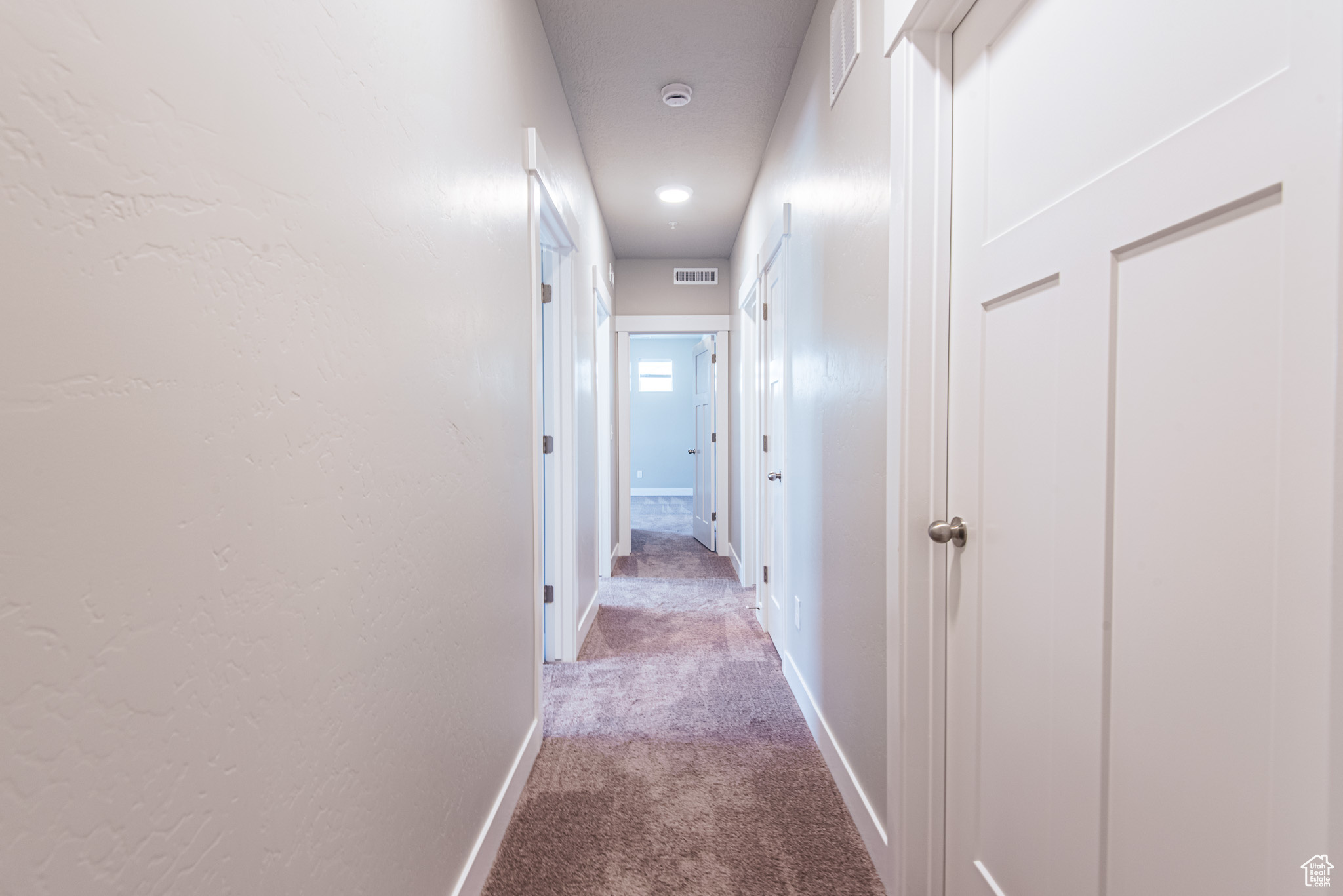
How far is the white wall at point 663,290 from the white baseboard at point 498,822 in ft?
11.6

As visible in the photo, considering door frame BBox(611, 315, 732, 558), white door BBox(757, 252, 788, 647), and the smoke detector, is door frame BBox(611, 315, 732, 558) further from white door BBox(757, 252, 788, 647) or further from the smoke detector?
the smoke detector

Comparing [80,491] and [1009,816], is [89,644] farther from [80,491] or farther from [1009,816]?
[1009,816]

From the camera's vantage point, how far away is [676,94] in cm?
259

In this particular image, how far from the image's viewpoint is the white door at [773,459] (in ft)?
9.61

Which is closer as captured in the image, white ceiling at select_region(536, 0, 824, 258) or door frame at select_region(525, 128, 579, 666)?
white ceiling at select_region(536, 0, 824, 258)

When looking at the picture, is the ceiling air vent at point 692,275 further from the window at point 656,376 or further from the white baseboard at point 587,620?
the window at point 656,376

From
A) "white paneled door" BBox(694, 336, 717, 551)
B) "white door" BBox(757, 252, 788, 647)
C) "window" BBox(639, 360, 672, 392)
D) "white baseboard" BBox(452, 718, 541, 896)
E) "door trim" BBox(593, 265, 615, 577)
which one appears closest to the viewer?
"white baseboard" BBox(452, 718, 541, 896)

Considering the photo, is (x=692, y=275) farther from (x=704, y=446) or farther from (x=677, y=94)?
(x=677, y=94)

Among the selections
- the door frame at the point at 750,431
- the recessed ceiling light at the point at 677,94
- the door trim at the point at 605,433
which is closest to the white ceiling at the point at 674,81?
the recessed ceiling light at the point at 677,94

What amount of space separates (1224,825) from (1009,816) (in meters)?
0.45

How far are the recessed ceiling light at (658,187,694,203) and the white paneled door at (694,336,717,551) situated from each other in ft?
5.19

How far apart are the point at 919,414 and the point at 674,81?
73.4 inches

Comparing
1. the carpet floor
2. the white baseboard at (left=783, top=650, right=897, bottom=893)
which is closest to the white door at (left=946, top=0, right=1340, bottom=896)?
the white baseboard at (left=783, top=650, right=897, bottom=893)

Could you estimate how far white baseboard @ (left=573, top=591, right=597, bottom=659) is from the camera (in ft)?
10.2
